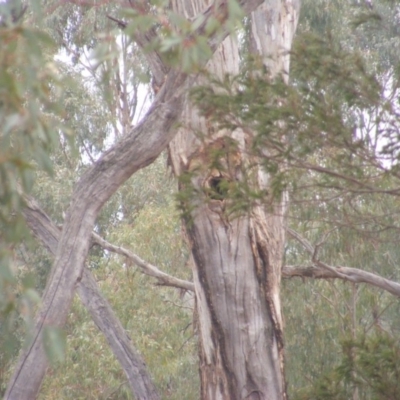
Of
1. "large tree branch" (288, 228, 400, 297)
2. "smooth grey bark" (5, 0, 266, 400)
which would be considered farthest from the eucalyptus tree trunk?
"large tree branch" (288, 228, 400, 297)

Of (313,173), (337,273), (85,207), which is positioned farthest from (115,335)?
(85,207)

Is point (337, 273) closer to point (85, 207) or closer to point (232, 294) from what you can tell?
point (232, 294)

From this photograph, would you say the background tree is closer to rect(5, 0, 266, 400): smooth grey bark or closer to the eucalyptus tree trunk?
the eucalyptus tree trunk

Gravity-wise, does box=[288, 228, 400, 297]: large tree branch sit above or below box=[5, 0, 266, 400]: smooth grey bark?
above

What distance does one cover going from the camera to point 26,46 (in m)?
1.74

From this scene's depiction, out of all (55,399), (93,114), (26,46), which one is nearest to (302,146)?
(26,46)

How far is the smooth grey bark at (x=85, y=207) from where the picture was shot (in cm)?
368

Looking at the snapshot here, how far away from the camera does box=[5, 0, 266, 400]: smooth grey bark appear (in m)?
3.68

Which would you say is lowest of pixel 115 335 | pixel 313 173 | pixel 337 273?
pixel 115 335

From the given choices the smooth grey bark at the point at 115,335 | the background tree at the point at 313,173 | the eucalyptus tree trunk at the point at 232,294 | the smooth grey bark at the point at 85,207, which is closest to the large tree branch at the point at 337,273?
the background tree at the point at 313,173

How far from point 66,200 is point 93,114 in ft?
7.51

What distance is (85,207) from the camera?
399 cm

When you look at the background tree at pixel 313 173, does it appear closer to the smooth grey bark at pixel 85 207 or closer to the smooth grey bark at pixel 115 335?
the smooth grey bark at pixel 85 207

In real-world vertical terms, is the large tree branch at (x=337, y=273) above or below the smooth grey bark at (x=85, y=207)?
above
